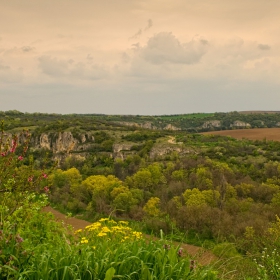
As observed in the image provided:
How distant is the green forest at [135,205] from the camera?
408 cm

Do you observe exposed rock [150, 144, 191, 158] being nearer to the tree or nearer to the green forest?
the green forest

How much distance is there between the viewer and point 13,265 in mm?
3939

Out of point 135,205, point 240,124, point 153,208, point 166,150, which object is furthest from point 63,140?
point 240,124

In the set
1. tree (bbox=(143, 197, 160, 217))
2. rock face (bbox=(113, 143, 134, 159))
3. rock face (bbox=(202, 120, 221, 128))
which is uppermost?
rock face (bbox=(202, 120, 221, 128))

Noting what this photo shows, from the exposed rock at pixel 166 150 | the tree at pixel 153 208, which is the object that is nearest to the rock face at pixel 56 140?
the exposed rock at pixel 166 150

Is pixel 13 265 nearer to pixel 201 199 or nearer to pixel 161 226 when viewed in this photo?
pixel 161 226

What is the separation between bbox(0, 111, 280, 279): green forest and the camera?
4082mm

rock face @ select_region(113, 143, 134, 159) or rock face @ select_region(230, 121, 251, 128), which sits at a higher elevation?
rock face @ select_region(230, 121, 251, 128)

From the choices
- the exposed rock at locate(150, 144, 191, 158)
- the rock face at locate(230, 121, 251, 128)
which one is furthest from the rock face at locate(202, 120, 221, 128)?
the exposed rock at locate(150, 144, 191, 158)

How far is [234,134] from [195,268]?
9717 cm

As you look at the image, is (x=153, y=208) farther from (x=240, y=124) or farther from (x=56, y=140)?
(x=240, y=124)

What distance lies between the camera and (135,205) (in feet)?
133

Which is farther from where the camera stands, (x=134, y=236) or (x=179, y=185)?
(x=179, y=185)

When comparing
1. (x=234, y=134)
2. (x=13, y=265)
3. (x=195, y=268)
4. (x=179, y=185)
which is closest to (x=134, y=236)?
(x=195, y=268)
